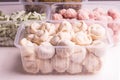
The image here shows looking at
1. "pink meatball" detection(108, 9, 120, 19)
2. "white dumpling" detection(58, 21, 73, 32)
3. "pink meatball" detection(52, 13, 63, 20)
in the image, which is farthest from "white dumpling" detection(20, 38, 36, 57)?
"pink meatball" detection(108, 9, 120, 19)

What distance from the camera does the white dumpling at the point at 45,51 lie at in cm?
72

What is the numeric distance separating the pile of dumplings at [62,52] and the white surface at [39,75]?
2cm

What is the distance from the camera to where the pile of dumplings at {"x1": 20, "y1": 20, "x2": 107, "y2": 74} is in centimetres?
73

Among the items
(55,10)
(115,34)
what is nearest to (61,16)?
(55,10)

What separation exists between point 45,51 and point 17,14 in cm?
30

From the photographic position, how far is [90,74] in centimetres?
76

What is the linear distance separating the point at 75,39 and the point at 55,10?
293mm

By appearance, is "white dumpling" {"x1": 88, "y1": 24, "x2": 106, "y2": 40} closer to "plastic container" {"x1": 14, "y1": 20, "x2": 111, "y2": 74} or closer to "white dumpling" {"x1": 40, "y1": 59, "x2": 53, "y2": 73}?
"plastic container" {"x1": 14, "y1": 20, "x2": 111, "y2": 74}

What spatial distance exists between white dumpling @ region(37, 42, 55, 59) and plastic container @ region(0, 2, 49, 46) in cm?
21

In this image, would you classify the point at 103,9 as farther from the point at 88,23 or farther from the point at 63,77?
the point at 63,77

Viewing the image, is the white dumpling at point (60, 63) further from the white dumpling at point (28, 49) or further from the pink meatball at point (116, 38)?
the pink meatball at point (116, 38)

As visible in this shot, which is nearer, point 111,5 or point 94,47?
point 94,47

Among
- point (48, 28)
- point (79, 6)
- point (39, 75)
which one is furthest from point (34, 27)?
point (79, 6)

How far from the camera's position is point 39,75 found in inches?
30.0
